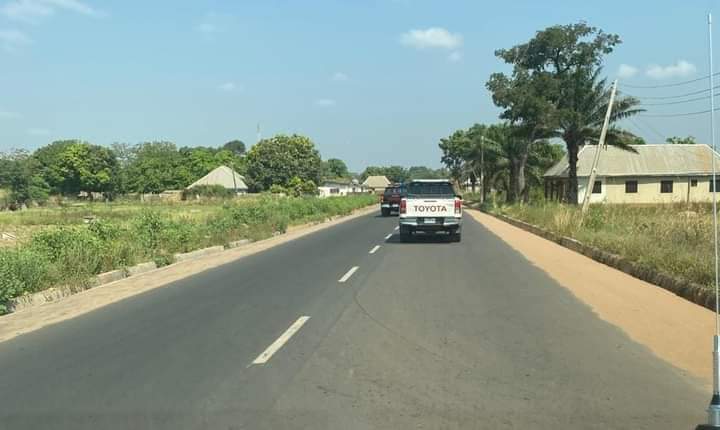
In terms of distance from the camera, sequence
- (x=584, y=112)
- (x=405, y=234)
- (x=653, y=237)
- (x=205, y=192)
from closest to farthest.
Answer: (x=653, y=237) < (x=405, y=234) < (x=584, y=112) < (x=205, y=192)

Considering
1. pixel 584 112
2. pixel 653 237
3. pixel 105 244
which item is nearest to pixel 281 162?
pixel 584 112

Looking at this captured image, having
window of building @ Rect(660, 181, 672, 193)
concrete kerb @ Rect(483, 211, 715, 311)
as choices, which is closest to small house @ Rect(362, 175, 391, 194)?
window of building @ Rect(660, 181, 672, 193)

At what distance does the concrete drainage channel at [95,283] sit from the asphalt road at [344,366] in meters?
1.72

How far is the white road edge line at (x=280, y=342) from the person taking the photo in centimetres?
723

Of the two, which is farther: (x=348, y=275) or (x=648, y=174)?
(x=648, y=174)

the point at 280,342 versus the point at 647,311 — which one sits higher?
the point at 280,342

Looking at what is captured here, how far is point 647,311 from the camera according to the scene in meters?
9.92

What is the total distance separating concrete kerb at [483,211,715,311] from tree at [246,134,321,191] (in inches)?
3089

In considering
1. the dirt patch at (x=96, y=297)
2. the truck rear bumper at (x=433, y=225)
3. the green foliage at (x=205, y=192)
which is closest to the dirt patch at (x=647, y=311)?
the truck rear bumper at (x=433, y=225)

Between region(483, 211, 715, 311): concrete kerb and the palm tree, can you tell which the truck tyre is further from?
the palm tree

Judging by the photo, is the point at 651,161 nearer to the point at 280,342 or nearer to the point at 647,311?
the point at 647,311

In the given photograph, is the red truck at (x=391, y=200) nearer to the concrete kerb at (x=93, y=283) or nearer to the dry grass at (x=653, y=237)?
the dry grass at (x=653, y=237)

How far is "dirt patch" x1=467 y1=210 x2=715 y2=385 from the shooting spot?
7438 millimetres

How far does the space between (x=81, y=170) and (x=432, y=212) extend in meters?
→ 82.2
